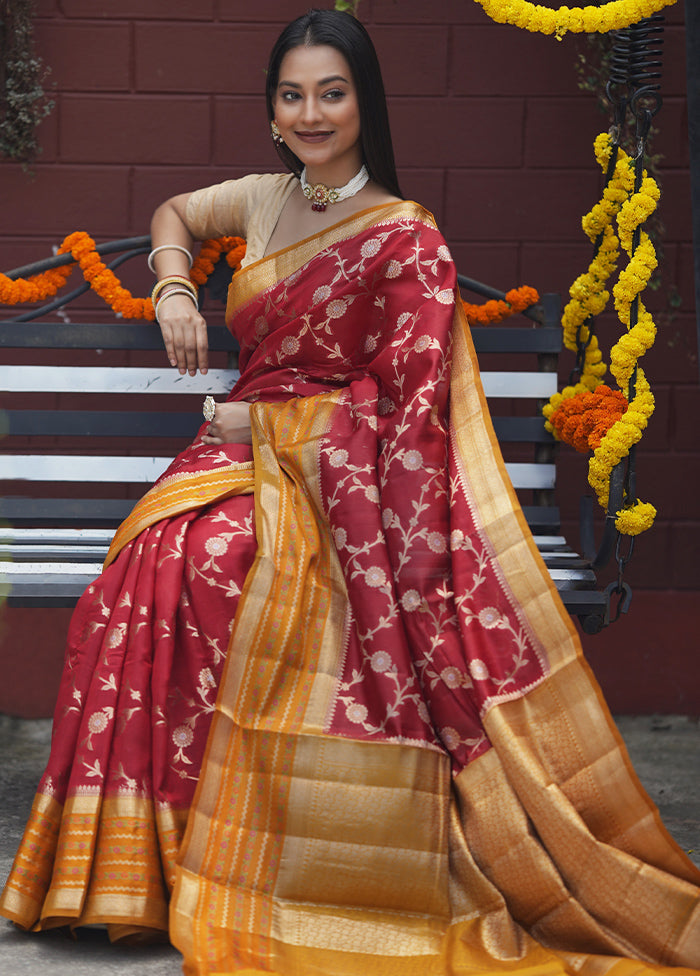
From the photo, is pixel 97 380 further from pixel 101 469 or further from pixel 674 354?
pixel 674 354

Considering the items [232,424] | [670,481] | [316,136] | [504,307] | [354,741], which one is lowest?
[354,741]

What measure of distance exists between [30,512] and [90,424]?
11.8 inches

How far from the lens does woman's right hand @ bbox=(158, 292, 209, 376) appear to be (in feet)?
8.81

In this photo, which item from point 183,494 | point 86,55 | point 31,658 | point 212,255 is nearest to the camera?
point 183,494

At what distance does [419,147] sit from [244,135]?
571 mm

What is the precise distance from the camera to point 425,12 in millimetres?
3586

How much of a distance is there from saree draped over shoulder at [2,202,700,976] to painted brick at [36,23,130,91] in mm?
1764

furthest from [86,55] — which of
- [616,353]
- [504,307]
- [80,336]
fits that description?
[616,353]

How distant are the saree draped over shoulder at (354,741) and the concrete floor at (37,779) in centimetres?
6

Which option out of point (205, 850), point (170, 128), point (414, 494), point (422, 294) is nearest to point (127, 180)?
point (170, 128)

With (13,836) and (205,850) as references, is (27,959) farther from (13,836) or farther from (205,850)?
(13,836)

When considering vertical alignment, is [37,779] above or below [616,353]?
below

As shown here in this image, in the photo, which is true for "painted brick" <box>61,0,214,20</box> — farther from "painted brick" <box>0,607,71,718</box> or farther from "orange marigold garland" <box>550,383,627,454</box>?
"painted brick" <box>0,607,71,718</box>

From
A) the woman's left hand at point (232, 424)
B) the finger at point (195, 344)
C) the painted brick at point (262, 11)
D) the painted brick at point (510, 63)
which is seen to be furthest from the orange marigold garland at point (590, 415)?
the painted brick at point (262, 11)
